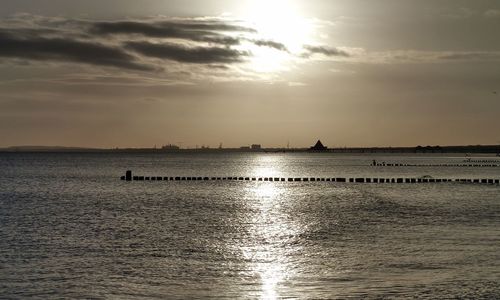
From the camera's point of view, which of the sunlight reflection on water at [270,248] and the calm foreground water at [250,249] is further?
the sunlight reflection on water at [270,248]

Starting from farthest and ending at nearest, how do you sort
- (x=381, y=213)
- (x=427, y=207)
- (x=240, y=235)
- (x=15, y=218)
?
(x=427, y=207)
(x=381, y=213)
(x=15, y=218)
(x=240, y=235)

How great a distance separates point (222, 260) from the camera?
103 feet

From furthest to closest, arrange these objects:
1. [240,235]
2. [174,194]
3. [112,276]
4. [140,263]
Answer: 1. [174,194]
2. [240,235]
3. [140,263]
4. [112,276]

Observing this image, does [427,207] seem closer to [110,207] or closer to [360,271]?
[110,207]

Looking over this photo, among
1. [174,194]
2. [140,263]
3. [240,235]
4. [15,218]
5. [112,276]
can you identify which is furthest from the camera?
[174,194]

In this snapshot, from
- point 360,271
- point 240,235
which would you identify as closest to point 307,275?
point 360,271

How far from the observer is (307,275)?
2762 cm

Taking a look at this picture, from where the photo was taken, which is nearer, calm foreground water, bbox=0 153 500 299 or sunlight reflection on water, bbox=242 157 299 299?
calm foreground water, bbox=0 153 500 299

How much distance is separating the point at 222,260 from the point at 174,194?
1908 inches

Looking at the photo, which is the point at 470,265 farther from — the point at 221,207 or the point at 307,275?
the point at 221,207

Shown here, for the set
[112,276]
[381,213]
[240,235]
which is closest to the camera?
[112,276]

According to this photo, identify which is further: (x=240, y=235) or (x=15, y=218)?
(x=15, y=218)

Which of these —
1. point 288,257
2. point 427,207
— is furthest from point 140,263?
point 427,207

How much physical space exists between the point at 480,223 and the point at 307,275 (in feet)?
73.8
